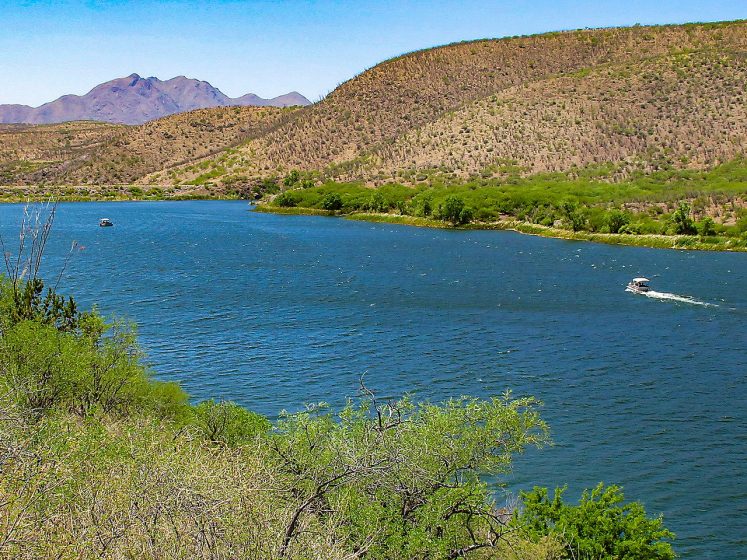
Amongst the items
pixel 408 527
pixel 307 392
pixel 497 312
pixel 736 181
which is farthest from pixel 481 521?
pixel 736 181

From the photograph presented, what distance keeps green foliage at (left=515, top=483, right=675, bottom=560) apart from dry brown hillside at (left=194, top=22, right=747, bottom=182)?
5602 inches

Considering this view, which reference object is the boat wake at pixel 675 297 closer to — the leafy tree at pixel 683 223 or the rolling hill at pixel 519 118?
the leafy tree at pixel 683 223

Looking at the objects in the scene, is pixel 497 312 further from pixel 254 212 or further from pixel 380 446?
pixel 254 212

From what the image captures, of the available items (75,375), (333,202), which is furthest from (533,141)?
(75,375)

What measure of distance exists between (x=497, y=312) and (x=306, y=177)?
111196 mm

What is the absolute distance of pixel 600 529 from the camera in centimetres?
1873

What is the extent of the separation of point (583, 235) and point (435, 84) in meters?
107

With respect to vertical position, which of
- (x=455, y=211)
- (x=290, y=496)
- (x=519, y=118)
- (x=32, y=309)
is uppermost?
(x=519, y=118)

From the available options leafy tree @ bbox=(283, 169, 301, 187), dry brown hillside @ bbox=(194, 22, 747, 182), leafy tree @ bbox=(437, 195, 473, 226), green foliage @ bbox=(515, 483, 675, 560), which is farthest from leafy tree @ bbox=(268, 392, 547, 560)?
dry brown hillside @ bbox=(194, 22, 747, 182)

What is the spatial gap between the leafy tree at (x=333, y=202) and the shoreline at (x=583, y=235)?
1.56m

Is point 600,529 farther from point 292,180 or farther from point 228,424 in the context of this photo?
point 292,180

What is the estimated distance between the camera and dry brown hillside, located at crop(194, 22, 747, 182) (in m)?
168

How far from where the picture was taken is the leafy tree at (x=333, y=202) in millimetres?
126188

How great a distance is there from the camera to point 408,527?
1647 cm
